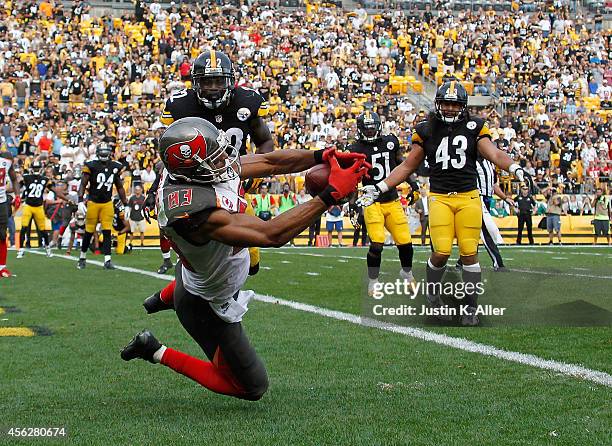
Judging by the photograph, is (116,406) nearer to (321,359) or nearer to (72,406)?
(72,406)

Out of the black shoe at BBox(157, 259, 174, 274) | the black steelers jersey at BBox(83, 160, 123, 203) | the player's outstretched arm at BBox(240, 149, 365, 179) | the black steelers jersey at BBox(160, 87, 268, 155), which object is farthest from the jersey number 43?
the black steelers jersey at BBox(83, 160, 123, 203)

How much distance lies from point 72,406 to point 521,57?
28.5m

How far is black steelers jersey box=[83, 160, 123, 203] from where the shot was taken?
13828mm

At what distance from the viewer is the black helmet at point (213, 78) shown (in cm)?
654

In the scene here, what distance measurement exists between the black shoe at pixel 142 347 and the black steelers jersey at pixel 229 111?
7.94 feet

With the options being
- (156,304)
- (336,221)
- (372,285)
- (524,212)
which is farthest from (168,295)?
(524,212)

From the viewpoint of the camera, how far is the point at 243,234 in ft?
13.1

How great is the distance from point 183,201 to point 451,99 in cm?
389

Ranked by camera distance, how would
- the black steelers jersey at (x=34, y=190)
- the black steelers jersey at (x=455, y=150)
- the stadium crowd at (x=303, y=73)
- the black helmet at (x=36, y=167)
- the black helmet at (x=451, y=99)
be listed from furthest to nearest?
the stadium crowd at (x=303, y=73)
the black helmet at (x=36, y=167)
the black steelers jersey at (x=34, y=190)
the black steelers jersey at (x=455, y=150)
the black helmet at (x=451, y=99)

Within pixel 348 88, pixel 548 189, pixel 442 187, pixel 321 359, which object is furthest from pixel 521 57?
pixel 321 359

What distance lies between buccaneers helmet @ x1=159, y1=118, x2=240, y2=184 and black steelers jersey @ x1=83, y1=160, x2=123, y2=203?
983 cm

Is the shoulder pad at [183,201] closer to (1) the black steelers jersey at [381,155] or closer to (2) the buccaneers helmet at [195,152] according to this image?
(2) the buccaneers helmet at [195,152]

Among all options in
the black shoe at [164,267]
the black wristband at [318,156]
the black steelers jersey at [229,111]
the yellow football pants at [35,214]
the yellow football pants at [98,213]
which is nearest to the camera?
the black wristband at [318,156]

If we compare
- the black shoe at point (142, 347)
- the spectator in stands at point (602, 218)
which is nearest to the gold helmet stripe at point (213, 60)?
the black shoe at point (142, 347)
